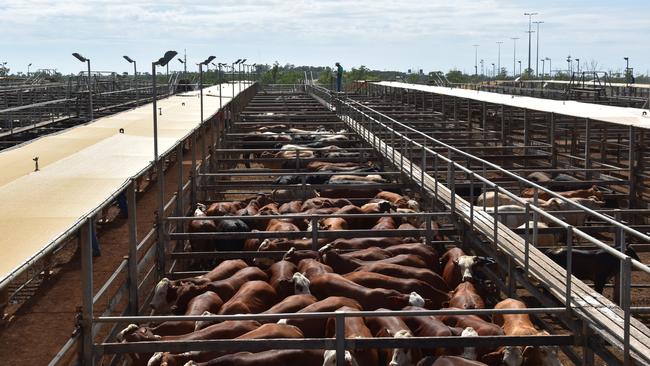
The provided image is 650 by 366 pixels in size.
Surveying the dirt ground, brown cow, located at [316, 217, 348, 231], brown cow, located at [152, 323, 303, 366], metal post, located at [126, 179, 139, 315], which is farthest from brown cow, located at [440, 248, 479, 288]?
the dirt ground

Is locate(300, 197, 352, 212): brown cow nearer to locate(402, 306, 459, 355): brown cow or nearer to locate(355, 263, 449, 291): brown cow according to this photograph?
locate(355, 263, 449, 291): brown cow

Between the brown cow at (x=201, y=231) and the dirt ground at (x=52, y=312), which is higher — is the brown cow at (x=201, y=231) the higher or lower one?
the higher one

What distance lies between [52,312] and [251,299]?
341 cm

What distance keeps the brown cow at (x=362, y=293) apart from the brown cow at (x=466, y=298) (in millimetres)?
411

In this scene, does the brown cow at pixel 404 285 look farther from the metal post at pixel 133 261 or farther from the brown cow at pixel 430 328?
the metal post at pixel 133 261

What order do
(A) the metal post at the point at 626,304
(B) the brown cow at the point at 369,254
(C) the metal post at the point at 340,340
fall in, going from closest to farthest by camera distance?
(A) the metal post at the point at 626,304 < (C) the metal post at the point at 340,340 < (B) the brown cow at the point at 369,254

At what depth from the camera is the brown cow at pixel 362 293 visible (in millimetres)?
10023

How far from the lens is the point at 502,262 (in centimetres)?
1123

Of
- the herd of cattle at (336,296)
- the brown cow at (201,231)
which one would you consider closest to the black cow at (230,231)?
the herd of cattle at (336,296)

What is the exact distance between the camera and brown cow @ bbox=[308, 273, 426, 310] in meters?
10.0

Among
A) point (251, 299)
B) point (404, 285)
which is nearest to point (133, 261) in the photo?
point (251, 299)

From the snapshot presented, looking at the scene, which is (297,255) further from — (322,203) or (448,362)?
(448,362)

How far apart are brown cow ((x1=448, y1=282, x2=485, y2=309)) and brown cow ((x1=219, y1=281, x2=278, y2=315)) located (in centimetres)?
215

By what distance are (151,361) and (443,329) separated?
9.41ft
